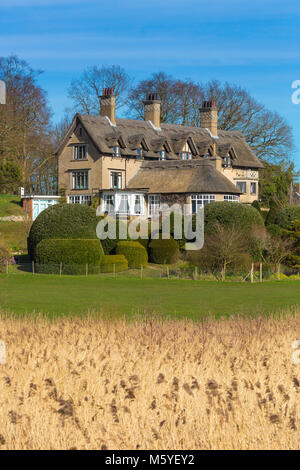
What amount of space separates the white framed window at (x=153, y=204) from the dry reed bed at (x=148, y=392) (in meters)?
47.1

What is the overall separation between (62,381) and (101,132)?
53.8 metres

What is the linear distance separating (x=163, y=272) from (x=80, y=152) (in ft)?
82.8

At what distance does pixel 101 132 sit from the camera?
2525 inches

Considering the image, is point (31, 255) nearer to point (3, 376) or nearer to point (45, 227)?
point (45, 227)

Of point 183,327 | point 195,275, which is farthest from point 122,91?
point 183,327

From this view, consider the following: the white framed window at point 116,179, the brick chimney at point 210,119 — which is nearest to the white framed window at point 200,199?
the white framed window at point 116,179

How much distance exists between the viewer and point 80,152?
65062 millimetres

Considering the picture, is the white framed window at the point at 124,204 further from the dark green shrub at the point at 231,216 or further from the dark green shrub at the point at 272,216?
the dark green shrub at the point at 231,216

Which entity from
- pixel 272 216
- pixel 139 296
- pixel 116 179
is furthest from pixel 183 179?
pixel 139 296

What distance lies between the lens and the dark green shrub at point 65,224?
4538cm

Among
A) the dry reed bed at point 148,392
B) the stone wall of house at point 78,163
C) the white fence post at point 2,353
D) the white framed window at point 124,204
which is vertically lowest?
the dry reed bed at point 148,392

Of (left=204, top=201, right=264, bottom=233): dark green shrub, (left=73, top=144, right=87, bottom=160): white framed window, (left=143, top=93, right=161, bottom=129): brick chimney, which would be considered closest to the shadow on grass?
(left=204, top=201, right=264, bottom=233): dark green shrub
